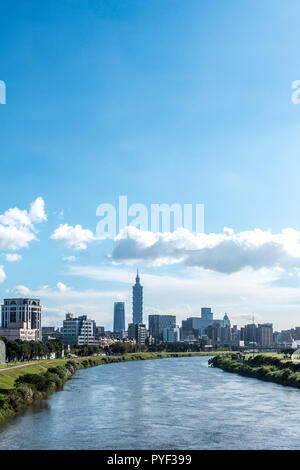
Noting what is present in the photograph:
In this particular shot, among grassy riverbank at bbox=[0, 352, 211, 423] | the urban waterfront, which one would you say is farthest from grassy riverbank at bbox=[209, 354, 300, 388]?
grassy riverbank at bbox=[0, 352, 211, 423]

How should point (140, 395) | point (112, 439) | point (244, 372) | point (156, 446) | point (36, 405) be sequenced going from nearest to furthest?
point (156, 446)
point (112, 439)
point (36, 405)
point (140, 395)
point (244, 372)

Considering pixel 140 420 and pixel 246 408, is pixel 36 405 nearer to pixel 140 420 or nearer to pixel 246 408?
pixel 140 420

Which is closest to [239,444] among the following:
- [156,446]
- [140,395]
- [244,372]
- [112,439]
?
[156,446]

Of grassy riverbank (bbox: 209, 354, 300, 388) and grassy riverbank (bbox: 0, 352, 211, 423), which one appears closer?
grassy riverbank (bbox: 0, 352, 211, 423)

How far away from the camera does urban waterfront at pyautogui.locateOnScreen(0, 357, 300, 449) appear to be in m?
47.0

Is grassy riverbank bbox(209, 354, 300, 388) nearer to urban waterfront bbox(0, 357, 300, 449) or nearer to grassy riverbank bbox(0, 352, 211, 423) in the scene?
urban waterfront bbox(0, 357, 300, 449)

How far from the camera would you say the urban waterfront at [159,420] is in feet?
154

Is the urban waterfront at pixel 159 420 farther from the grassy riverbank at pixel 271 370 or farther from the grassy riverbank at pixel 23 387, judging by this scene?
the grassy riverbank at pixel 271 370

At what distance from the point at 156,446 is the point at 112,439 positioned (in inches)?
206

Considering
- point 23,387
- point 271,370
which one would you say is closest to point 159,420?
point 23,387

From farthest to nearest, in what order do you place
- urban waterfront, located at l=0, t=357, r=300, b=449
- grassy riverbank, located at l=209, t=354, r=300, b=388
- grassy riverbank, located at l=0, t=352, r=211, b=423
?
grassy riverbank, located at l=209, t=354, r=300, b=388 < grassy riverbank, located at l=0, t=352, r=211, b=423 < urban waterfront, located at l=0, t=357, r=300, b=449

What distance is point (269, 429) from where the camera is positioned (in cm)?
5375

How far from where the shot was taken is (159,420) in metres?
58.7

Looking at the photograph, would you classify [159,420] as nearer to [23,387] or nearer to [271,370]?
[23,387]
